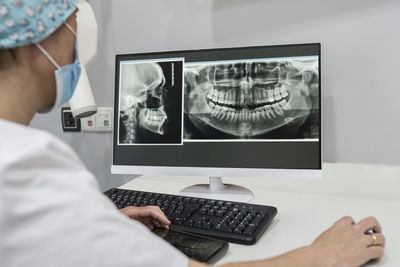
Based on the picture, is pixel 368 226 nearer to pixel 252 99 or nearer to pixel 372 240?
pixel 372 240

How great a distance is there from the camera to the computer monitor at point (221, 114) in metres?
1.08

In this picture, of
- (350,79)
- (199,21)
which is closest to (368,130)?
(350,79)

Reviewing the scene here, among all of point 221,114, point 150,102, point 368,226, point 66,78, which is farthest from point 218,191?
point 66,78

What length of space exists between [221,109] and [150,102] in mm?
220

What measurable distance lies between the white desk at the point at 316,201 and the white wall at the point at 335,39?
3.2 inches

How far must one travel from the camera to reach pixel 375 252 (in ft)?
2.41

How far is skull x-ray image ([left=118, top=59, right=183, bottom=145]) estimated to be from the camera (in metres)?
1.18

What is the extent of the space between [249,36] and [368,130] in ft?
1.64

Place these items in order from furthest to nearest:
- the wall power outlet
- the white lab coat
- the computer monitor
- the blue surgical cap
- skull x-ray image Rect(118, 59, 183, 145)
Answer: the wall power outlet
skull x-ray image Rect(118, 59, 183, 145)
the computer monitor
the blue surgical cap
the white lab coat

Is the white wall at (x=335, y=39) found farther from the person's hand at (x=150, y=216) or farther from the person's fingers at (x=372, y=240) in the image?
the person's hand at (x=150, y=216)

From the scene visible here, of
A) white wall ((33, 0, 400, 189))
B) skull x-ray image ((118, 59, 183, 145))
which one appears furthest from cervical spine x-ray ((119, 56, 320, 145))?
white wall ((33, 0, 400, 189))

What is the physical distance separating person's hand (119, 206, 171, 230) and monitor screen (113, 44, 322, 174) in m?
0.25

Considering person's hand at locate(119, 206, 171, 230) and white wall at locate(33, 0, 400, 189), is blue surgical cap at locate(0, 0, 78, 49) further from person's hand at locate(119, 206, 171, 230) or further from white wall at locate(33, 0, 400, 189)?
white wall at locate(33, 0, 400, 189)

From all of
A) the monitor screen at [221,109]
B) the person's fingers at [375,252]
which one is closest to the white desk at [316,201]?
the person's fingers at [375,252]
